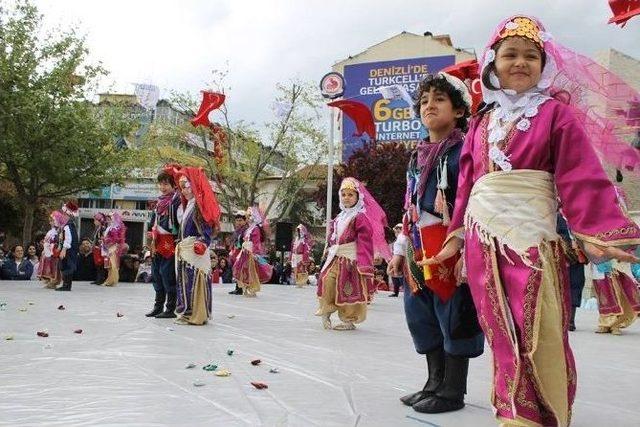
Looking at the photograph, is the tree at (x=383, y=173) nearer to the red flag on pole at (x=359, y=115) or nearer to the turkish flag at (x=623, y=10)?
the red flag on pole at (x=359, y=115)

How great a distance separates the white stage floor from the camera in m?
2.86

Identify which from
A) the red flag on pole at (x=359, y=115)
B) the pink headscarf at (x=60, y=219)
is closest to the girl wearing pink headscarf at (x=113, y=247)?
the pink headscarf at (x=60, y=219)

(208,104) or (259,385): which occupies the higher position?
(208,104)

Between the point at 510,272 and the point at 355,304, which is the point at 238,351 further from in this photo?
the point at 510,272

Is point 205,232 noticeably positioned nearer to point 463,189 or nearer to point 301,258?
point 463,189

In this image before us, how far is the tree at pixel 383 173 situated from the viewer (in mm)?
25203

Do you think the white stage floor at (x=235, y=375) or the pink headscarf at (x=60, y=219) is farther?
the pink headscarf at (x=60, y=219)

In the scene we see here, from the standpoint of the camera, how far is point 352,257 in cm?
653

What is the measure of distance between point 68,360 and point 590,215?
131 inches

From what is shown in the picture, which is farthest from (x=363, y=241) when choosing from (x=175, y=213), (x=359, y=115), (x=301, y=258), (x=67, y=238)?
(x=301, y=258)

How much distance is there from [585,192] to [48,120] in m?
16.3

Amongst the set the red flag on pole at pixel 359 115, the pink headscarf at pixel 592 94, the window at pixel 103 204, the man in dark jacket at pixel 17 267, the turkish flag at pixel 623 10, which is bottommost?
the man in dark jacket at pixel 17 267

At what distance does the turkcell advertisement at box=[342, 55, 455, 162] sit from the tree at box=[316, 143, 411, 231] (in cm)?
555

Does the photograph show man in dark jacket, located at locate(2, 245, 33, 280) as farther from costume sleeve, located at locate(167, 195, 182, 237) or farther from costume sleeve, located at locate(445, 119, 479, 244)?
costume sleeve, located at locate(445, 119, 479, 244)
